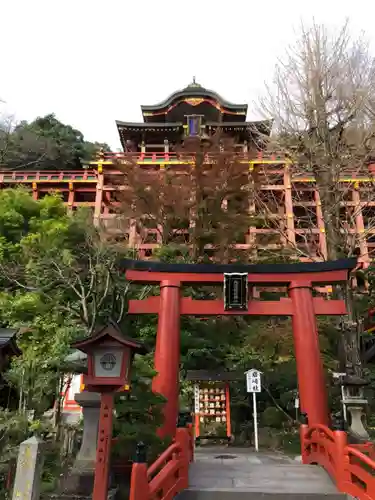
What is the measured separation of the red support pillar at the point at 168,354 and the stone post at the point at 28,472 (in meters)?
3.20

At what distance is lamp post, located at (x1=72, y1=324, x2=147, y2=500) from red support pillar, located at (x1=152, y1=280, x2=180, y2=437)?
280cm

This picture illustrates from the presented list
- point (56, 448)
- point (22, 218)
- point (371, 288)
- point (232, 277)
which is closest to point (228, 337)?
point (371, 288)

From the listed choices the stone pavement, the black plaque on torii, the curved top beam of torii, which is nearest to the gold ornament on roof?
the curved top beam of torii

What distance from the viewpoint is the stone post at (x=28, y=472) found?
14.5 feet

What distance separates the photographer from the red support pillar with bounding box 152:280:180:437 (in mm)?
7656

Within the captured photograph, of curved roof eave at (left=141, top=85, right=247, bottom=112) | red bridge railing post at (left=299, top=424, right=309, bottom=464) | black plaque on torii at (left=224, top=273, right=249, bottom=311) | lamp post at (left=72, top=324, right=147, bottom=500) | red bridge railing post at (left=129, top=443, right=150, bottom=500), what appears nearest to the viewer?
red bridge railing post at (left=129, top=443, right=150, bottom=500)

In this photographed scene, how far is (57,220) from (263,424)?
12.3 metres

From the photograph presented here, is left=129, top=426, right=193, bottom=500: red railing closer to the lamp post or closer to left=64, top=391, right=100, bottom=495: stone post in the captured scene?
the lamp post

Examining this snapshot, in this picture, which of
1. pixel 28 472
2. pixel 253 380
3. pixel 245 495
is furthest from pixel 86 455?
pixel 253 380

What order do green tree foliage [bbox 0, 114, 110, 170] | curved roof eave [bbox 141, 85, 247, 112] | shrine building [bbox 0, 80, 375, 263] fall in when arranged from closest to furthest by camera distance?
shrine building [bbox 0, 80, 375, 263] → curved roof eave [bbox 141, 85, 247, 112] → green tree foliage [bbox 0, 114, 110, 170]

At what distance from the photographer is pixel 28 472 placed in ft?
14.6

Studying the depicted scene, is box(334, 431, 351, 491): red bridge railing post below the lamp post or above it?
below

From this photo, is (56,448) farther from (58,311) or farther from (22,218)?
(22,218)

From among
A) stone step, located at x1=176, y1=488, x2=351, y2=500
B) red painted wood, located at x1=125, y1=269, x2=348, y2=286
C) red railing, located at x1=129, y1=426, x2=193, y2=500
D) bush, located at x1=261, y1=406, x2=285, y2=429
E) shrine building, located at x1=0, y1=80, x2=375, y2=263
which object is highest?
shrine building, located at x1=0, y1=80, x2=375, y2=263
